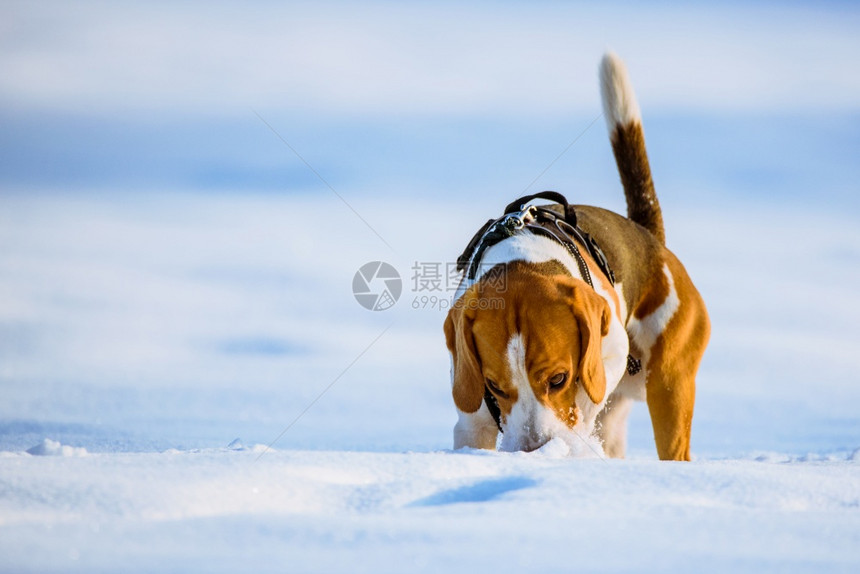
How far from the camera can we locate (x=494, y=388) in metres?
4.93

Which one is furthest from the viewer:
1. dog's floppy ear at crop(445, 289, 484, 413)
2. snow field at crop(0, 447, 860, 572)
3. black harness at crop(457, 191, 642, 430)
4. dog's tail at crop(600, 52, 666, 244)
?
dog's tail at crop(600, 52, 666, 244)

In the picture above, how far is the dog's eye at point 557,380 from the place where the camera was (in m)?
4.77

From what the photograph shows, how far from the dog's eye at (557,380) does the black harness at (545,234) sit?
0.75m

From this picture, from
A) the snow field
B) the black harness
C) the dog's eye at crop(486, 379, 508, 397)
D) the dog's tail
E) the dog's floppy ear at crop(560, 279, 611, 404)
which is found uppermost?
the dog's tail

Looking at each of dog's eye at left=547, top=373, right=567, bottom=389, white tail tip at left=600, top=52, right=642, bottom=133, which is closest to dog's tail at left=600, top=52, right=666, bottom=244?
white tail tip at left=600, top=52, right=642, bottom=133

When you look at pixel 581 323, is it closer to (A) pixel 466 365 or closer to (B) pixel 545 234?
(A) pixel 466 365

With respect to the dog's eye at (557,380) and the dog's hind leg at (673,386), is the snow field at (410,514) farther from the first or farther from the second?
the dog's hind leg at (673,386)

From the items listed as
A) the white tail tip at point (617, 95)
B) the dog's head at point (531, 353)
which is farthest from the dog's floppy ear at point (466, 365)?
the white tail tip at point (617, 95)

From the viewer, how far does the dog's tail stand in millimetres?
6977

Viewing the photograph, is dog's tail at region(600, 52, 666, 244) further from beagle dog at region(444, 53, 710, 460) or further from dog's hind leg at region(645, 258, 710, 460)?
dog's hind leg at region(645, 258, 710, 460)

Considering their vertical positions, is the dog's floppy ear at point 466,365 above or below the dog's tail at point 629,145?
below

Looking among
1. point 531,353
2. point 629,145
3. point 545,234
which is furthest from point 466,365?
point 629,145

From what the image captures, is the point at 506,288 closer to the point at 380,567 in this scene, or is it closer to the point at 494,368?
the point at 494,368

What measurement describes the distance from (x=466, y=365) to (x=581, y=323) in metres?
0.67
